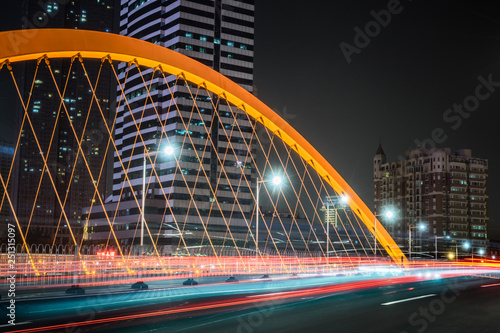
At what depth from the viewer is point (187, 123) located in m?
111

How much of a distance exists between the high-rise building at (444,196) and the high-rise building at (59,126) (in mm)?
90968

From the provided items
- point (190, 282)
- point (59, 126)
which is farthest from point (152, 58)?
point (59, 126)

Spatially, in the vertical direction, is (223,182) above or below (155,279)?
above

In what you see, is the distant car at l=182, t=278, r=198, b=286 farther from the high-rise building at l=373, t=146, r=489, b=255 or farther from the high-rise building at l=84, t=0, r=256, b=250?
the high-rise building at l=373, t=146, r=489, b=255

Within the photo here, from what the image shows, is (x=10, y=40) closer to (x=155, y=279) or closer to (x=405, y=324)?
(x=155, y=279)

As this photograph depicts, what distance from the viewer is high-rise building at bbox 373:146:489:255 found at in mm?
146375

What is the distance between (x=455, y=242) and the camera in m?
130

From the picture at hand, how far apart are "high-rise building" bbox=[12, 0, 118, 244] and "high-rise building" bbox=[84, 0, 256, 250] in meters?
38.9

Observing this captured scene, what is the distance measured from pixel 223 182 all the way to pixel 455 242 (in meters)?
57.6

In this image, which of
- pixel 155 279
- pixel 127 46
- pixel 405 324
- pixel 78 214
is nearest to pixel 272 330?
pixel 405 324

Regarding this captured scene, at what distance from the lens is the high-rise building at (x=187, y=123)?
106m

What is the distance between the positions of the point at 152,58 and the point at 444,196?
446 feet
